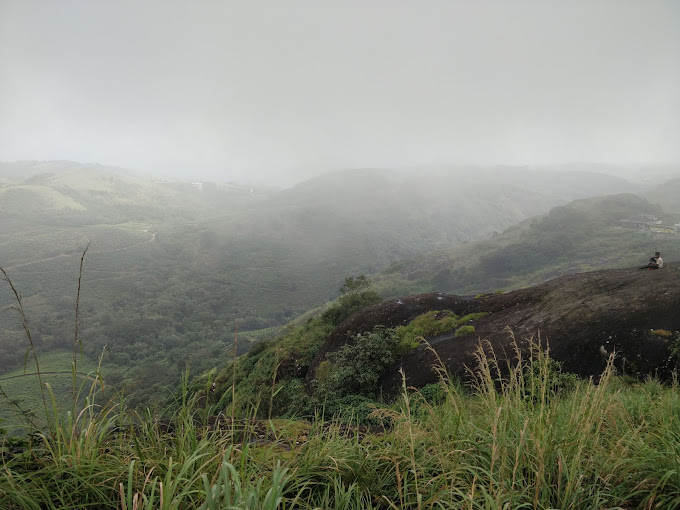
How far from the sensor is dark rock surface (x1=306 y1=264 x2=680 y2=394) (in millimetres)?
11562

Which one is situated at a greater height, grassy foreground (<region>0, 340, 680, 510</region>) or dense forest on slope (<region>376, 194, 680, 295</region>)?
grassy foreground (<region>0, 340, 680, 510</region>)

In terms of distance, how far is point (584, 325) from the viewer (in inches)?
518

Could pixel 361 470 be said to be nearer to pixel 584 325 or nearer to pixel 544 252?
pixel 584 325

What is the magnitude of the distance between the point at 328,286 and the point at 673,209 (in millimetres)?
204960

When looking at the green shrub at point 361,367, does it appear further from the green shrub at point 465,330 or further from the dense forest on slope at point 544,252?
the dense forest on slope at point 544,252

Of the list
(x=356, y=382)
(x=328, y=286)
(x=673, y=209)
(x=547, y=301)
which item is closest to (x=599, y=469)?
(x=356, y=382)

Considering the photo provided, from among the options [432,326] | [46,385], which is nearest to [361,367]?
[432,326]

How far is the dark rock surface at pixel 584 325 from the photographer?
11562 mm

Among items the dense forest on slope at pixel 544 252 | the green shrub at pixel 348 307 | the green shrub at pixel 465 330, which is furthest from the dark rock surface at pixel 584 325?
the dense forest on slope at pixel 544 252

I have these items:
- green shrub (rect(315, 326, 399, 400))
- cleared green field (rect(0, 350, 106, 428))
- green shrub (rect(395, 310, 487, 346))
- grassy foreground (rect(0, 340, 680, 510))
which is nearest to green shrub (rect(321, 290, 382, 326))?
green shrub (rect(395, 310, 487, 346))

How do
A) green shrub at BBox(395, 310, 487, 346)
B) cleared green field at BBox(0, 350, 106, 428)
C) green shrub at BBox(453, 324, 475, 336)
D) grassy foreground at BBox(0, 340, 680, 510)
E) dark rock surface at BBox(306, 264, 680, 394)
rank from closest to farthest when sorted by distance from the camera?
grassy foreground at BBox(0, 340, 680, 510)
cleared green field at BBox(0, 350, 106, 428)
dark rock surface at BBox(306, 264, 680, 394)
green shrub at BBox(453, 324, 475, 336)
green shrub at BBox(395, 310, 487, 346)

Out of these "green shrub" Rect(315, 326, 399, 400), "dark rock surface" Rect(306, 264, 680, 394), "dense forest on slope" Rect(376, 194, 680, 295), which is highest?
"dark rock surface" Rect(306, 264, 680, 394)

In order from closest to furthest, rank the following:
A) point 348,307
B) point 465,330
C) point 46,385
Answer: point 46,385 → point 465,330 → point 348,307

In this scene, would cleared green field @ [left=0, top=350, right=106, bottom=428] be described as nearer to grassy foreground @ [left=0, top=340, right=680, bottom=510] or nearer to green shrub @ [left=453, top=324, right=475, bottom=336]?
grassy foreground @ [left=0, top=340, right=680, bottom=510]
